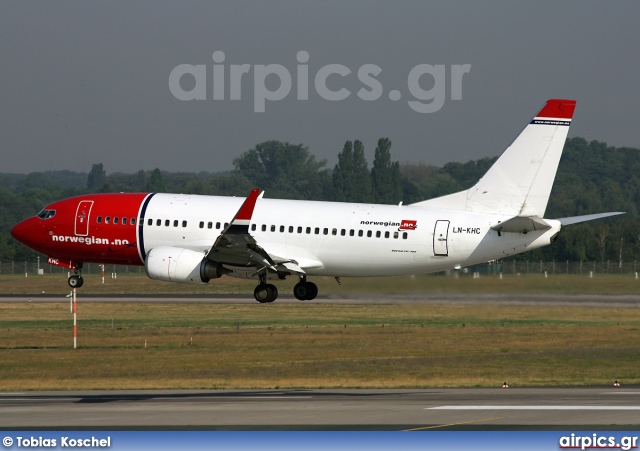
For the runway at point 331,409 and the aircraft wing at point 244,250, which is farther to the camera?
the aircraft wing at point 244,250

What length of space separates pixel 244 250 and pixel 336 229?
4279mm

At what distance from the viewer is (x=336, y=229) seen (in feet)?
159

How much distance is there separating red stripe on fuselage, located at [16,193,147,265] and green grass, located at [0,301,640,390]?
4965 mm

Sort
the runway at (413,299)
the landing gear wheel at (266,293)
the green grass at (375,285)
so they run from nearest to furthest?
the landing gear wheel at (266,293) < the runway at (413,299) < the green grass at (375,285)

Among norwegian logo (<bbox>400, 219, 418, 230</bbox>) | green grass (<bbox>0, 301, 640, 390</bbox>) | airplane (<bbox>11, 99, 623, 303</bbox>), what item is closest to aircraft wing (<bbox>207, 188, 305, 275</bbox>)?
airplane (<bbox>11, 99, 623, 303</bbox>)

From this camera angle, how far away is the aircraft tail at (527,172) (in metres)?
47.6

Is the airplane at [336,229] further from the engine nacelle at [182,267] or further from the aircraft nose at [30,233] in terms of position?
the aircraft nose at [30,233]

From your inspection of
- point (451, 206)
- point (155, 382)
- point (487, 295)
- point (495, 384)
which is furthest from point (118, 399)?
point (487, 295)

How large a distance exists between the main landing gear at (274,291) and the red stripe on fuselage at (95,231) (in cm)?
578

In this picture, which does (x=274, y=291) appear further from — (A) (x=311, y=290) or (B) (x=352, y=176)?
(B) (x=352, y=176)

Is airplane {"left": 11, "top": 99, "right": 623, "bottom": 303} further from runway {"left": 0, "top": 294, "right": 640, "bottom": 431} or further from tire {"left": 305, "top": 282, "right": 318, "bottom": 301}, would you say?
runway {"left": 0, "top": 294, "right": 640, "bottom": 431}

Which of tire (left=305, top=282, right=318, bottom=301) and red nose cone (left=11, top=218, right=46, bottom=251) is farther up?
red nose cone (left=11, top=218, right=46, bottom=251)

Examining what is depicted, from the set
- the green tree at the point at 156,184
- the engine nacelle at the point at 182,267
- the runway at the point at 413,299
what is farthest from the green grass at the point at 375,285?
the green tree at the point at 156,184

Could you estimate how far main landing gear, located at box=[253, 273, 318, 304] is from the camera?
49.4 metres
